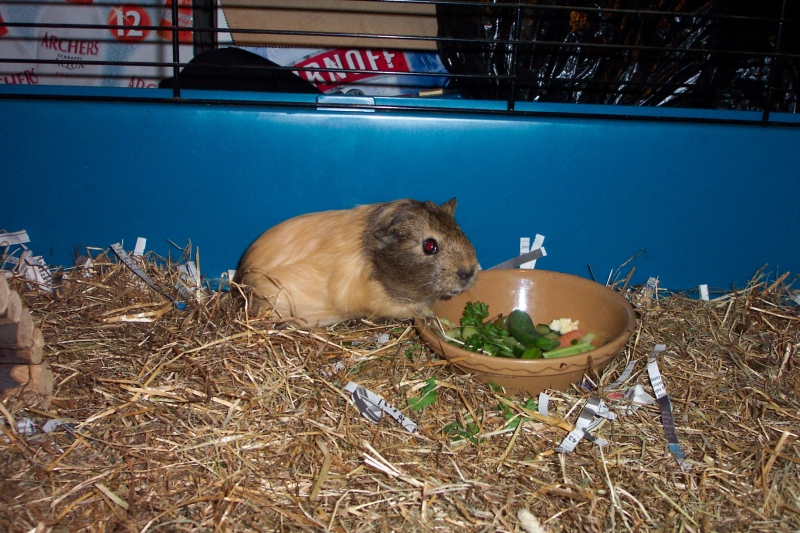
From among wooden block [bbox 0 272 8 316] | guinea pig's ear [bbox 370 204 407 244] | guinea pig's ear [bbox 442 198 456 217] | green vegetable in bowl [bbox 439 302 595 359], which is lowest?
green vegetable in bowl [bbox 439 302 595 359]

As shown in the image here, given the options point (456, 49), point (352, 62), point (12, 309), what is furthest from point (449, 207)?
point (352, 62)

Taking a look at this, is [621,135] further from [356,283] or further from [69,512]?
[69,512]

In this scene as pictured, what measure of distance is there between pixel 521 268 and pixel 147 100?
185cm

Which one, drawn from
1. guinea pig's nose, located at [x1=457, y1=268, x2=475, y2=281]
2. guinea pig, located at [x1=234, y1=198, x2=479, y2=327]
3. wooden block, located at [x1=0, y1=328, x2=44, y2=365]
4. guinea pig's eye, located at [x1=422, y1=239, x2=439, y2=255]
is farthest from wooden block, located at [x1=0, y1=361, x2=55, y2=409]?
guinea pig's nose, located at [x1=457, y1=268, x2=475, y2=281]

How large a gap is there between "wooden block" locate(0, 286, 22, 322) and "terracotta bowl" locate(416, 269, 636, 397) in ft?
4.21

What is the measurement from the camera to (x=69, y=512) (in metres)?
1.62

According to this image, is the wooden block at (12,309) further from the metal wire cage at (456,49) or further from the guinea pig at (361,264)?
the metal wire cage at (456,49)

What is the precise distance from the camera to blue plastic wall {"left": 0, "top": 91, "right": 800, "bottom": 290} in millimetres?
2756

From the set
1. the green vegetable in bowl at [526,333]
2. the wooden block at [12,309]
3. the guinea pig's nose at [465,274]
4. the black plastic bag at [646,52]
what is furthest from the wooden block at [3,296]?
the black plastic bag at [646,52]

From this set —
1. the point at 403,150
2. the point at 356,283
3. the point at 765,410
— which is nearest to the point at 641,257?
the point at 765,410

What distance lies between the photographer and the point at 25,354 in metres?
1.86

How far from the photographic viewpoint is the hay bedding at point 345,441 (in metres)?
1.64

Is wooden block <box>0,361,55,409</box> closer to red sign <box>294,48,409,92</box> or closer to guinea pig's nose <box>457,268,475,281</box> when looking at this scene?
guinea pig's nose <box>457,268,475,281</box>

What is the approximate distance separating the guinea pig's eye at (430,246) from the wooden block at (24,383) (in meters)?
1.35
